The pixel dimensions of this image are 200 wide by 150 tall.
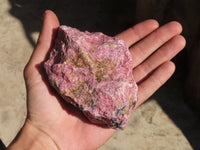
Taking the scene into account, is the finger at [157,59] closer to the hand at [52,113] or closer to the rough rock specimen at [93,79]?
the hand at [52,113]

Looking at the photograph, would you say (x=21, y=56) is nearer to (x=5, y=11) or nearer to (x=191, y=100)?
(x=5, y=11)

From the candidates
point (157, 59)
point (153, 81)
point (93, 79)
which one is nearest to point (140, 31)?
point (157, 59)

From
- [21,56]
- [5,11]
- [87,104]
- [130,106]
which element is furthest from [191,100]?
[5,11]

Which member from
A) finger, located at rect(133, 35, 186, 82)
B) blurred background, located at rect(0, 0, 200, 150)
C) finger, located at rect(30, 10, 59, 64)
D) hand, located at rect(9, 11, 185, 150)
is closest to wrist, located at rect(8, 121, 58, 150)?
hand, located at rect(9, 11, 185, 150)

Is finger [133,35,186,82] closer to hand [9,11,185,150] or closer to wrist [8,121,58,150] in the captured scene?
hand [9,11,185,150]

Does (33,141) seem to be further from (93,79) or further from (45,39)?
(45,39)
